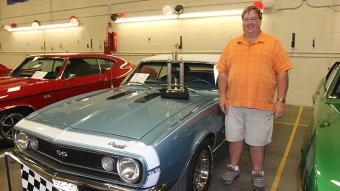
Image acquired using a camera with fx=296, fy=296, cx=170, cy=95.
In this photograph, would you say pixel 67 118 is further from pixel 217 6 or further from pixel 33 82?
pixel 217 6

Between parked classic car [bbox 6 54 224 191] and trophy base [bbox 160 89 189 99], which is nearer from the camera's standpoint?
parked classic car [bbox 6 54 224 191]

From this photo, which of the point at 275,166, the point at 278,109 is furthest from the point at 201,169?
the point at 275,166

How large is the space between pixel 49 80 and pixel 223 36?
498cm

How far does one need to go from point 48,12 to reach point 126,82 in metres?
10.0

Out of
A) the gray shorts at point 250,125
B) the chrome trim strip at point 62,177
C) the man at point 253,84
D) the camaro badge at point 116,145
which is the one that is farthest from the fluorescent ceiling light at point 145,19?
the camaro badge at point 116,145

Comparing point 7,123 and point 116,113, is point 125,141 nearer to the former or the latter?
point 116,113

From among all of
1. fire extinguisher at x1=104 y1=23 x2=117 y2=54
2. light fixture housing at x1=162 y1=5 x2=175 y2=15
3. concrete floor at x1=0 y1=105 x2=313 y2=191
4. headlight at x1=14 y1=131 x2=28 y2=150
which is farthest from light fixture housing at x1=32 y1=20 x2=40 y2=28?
headlight at x1=14 y1=131 x2=28 y2=150

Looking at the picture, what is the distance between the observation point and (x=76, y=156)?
7.00 ft

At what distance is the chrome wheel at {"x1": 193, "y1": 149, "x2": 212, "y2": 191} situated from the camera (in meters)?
2.63

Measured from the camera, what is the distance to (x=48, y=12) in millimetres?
12273

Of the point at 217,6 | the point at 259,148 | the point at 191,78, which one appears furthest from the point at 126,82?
the point at 217,6

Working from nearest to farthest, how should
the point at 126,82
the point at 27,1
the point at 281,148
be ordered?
1. the point at 126,82
2. the point at 281,148
3. the point at 27,1

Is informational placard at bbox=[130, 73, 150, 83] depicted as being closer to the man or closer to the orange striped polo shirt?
the man

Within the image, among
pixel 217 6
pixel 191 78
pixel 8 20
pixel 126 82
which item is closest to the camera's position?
pixel 191 78
